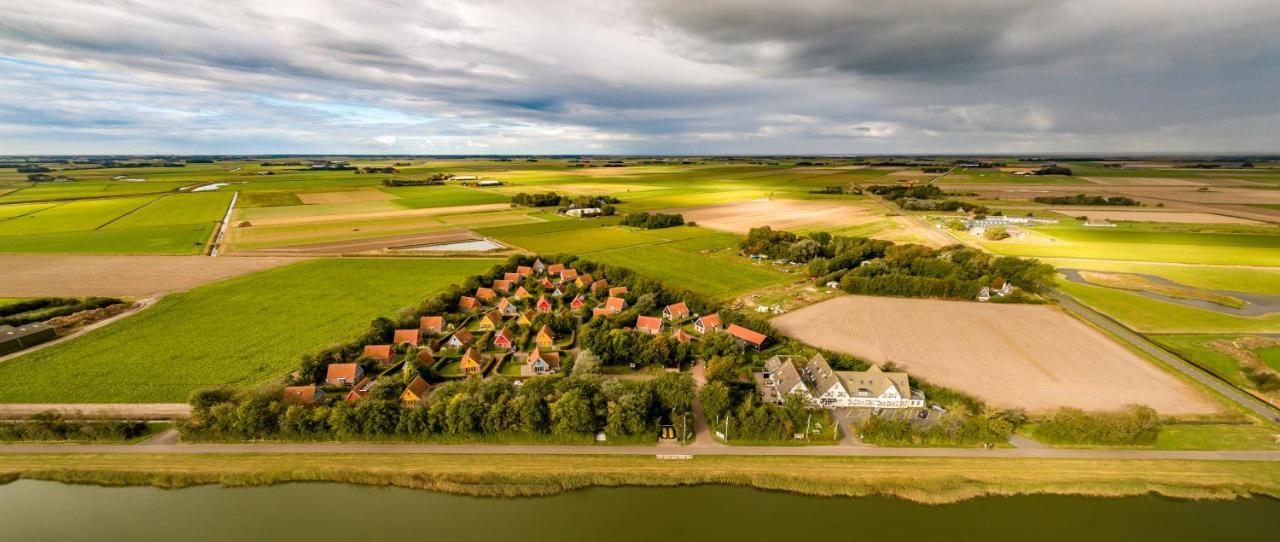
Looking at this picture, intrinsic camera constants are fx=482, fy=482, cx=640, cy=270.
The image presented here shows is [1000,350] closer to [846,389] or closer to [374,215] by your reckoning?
[846,389]

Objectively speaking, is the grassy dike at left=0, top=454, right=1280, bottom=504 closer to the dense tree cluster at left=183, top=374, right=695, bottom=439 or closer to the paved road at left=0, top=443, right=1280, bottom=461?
the paved road at left=0, top=443, right=1280, bottom=461

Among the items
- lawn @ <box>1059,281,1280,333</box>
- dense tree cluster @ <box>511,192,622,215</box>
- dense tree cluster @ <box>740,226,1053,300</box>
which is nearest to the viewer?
lawn @ <box>1059,281,1280,333</box>

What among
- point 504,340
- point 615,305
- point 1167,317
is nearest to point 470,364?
point 504,340

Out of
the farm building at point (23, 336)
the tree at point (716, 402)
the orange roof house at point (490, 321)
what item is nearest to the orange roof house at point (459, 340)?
the orange roof house at point (490, 321)

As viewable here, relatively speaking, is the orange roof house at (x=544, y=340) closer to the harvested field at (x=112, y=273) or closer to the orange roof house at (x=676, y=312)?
the orange roof house at (x=676, y=312)

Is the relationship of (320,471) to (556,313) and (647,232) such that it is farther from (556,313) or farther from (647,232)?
(647,232)

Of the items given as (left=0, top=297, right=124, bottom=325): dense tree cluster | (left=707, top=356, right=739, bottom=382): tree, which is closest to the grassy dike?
(left=707, top=356, right=739, bottom=382): tree

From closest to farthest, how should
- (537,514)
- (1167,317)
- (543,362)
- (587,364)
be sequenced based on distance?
(537,514) → (587,364) → (543,362) → (1167,317)
